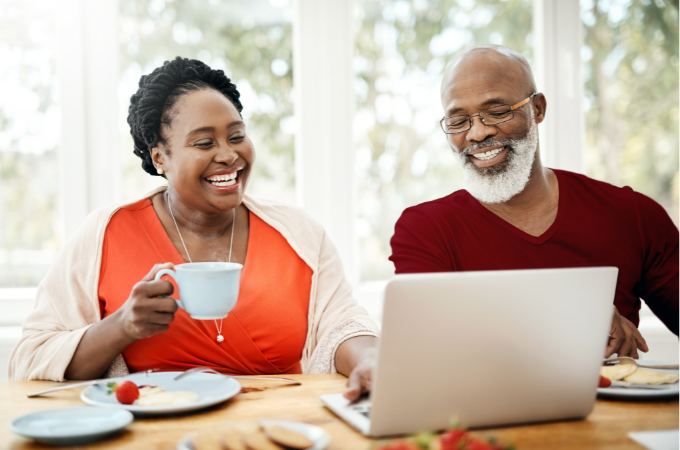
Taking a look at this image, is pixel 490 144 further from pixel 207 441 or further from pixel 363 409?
pixel 207 441

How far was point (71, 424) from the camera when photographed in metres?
0.89

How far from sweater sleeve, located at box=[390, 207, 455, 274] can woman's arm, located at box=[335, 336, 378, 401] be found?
0.30 m

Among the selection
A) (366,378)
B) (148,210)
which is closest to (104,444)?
(366,378)

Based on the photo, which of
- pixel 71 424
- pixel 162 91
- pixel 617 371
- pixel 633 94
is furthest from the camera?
pixel 633 94

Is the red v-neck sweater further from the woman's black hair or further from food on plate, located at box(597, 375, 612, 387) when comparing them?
the woman's black hair

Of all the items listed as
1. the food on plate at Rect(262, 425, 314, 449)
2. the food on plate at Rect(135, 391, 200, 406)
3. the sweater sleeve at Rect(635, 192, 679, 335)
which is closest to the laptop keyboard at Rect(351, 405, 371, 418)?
the food on plate at Rect(262, 425, 314, 449)

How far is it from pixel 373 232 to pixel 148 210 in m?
1.29

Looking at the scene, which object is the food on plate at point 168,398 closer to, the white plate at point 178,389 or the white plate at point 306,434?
the white plate at point 178,389

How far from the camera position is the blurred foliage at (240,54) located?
8.35 ft

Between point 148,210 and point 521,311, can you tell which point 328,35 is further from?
point 521,311

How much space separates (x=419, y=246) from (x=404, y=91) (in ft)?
4.13

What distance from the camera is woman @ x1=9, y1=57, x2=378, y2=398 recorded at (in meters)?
1.43

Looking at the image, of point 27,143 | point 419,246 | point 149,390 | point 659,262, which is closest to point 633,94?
point 659,262

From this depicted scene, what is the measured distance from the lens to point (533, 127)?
5.79 feet
